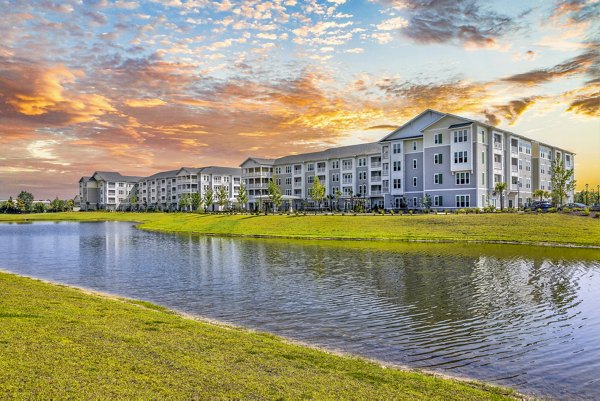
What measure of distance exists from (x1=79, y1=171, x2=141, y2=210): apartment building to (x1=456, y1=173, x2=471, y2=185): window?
15071 cm

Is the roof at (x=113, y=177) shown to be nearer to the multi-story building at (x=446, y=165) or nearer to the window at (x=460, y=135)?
the multi-story building at (x=446, y=165)

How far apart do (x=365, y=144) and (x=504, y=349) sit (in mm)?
90914

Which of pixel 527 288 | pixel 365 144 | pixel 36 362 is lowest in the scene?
pixel 527 288

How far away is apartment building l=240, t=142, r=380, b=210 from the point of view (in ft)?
316

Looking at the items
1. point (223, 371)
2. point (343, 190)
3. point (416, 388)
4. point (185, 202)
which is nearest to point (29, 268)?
point (223, 371)

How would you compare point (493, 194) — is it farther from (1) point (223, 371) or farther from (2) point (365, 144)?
(1) point (223, 371)

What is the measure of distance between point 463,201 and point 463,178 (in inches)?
139

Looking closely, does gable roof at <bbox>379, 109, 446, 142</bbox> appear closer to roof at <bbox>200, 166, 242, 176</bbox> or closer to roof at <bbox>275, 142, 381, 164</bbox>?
roof at <bbox>275, 142, 381, 164</bbox>

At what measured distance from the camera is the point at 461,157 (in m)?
67.8

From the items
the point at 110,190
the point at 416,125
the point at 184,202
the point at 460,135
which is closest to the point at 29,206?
the point at 110,190

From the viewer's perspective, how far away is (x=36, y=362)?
27.2ft

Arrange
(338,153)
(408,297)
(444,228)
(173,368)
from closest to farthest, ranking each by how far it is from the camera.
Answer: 1. (173,368)
2. (408,297)
3. (444,228)
4. (338,153)

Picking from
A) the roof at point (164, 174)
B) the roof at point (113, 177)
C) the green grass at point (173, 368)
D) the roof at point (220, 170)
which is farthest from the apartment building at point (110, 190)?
the green grass at point (173, 368)

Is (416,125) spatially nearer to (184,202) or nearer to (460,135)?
(460,135)
